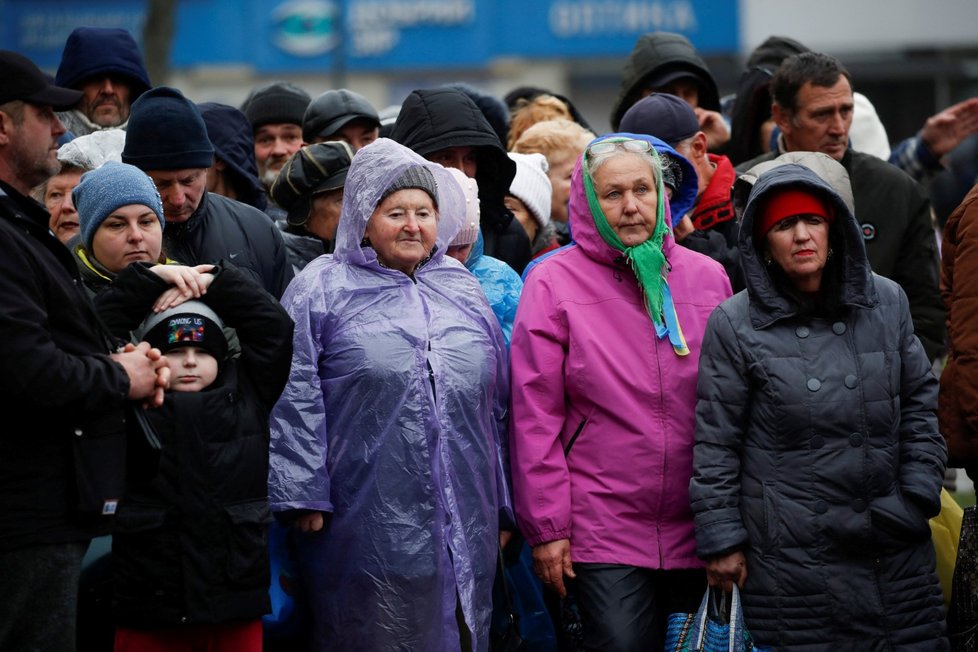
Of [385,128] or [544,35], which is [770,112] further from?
[544,35]

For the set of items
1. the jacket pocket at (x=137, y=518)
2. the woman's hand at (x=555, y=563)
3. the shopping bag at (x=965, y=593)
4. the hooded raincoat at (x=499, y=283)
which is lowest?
the shopping bag at (x=965, y=593)

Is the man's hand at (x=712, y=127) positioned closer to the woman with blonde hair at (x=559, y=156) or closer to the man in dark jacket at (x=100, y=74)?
the woman with blonde hair at (x=559, y=156)

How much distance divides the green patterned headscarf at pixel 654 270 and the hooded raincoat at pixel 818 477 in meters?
0.18

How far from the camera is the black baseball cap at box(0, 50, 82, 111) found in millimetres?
4109

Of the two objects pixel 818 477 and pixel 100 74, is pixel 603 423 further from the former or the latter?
pixel 100 74

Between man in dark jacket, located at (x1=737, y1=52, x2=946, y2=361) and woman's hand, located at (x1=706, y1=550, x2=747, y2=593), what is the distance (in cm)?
190

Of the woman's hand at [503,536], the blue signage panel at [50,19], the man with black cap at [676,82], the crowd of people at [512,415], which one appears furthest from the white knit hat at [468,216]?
the blue signage panel at [50,19]

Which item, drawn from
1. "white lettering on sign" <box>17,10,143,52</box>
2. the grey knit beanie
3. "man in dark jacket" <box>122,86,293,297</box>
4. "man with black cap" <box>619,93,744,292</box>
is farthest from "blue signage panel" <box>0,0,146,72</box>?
the grey knit beanie

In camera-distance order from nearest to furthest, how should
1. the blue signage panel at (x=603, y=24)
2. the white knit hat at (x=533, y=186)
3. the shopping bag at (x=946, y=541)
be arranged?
the shopping bag at (x=946, y=541), the white knit hat at (x=533, y=186), the blue signage panel at (x=603, y=24)

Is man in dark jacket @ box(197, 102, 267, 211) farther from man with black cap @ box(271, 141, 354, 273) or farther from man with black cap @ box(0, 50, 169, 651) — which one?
man with black cap @ box(0, 50, 169, 651)

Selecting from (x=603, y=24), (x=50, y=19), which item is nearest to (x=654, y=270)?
(x=603, y=24)

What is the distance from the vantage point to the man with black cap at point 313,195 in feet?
19.8

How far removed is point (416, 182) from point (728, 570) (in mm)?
1802

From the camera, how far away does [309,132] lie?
708 centimetres
